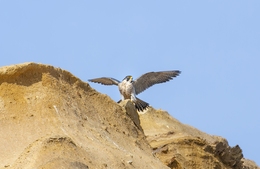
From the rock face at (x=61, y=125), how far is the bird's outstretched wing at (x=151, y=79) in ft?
16.1

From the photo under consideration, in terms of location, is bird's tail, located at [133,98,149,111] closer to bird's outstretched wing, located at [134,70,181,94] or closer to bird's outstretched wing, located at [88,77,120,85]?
bird's outstretched wing, located at [134,70,181,94]

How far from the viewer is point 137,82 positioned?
24812 mm

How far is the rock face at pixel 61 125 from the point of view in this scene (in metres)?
14.8

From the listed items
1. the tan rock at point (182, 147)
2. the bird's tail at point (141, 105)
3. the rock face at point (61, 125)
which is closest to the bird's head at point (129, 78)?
the bird's tail at point (141, 105)

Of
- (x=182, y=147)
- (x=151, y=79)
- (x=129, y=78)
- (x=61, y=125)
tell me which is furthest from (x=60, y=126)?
(x=151, y=79)

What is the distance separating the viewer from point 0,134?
15.9m

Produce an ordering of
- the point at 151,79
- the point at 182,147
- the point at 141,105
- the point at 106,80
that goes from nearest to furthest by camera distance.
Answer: the point at 141,105
the point at 182,147
the point at 151,79
the point at 106,80

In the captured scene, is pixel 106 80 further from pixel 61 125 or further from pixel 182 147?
pixel 61 125

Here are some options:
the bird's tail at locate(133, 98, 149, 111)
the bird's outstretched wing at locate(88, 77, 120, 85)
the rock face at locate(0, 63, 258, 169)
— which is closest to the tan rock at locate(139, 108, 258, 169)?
the bird's tail at locate(133, 98, 149, 111)

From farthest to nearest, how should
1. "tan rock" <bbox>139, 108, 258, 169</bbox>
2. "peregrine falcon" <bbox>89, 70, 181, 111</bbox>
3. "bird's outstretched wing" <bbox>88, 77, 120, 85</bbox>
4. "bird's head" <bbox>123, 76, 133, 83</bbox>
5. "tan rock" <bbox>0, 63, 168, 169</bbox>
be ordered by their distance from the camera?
"bird's outstretched wing" <bbox>88, 77, 120, 85</bbox> → "bird's head" <bbox>123, 76, 133, 83</bbox> → "peregrine falcon" <bbox>89, 70, 181, 111</bbox> → "tan rock" <bbox>139, 108, 258, 169</bbox> → "tan rock" <bbox>0, 63, 168, 169</bbox>

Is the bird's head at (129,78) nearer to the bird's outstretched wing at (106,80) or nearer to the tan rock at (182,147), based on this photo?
the bird's outstretched wing at (106,80)

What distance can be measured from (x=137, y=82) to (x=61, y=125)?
8514mm

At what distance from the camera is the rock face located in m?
14.8

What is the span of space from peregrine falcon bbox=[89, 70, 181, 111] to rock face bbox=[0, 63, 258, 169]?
428 cm
